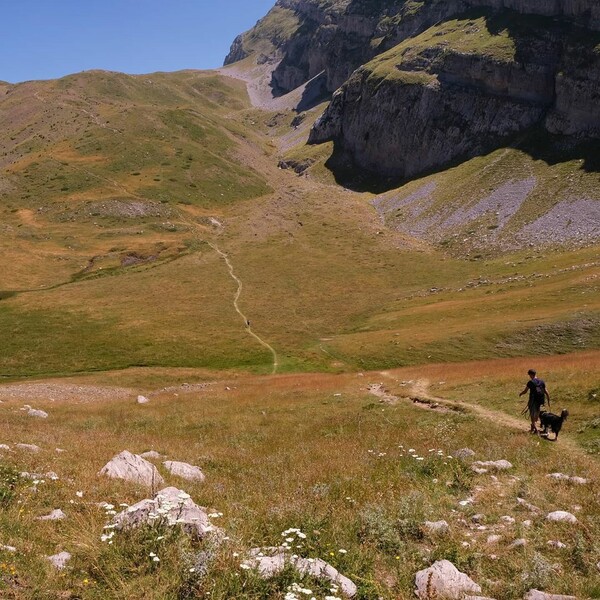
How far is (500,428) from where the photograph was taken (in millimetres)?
24172

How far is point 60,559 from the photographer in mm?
9156

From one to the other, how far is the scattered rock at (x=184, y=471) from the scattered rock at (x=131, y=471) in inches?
49.6

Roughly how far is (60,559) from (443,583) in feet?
22.6

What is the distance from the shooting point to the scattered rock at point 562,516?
11.9 m

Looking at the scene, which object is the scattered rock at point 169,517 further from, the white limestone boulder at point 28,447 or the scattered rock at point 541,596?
the white limestone boulder at point 28,447

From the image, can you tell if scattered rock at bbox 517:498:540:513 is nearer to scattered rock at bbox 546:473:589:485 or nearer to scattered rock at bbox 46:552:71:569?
scattered rock at bbox 546:473:589:485

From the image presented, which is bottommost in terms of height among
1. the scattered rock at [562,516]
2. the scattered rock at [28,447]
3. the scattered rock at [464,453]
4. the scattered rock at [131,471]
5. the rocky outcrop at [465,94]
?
the scattered rock at [464,453]

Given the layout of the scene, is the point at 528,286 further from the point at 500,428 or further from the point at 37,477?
the point at 37,477

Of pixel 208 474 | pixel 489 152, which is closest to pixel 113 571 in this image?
pixel 208 474

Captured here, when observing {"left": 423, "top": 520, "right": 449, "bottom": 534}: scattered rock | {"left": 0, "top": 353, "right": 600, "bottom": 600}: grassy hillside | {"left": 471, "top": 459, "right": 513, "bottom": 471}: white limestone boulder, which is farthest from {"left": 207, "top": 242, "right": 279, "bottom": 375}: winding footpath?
{"left": 423, "top": 520, "right": 449, "bottom": 534}: scattered rock

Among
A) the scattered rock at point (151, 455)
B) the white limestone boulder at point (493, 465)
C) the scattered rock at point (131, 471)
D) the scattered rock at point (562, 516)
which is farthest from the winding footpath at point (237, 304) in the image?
the scattered rock at point (562, 516)

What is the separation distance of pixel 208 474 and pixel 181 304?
66.0 metres

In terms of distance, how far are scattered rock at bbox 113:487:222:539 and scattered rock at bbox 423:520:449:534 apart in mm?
4956

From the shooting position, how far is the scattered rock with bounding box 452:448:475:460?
59.9ft
